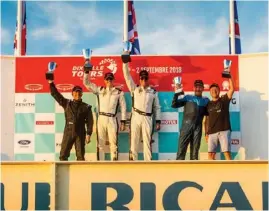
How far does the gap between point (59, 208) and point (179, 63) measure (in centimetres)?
453

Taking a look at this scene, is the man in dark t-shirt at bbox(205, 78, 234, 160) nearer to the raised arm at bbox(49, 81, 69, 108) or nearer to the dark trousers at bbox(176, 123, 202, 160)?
the dark trousers at bbox(176, 123, 202, 160)

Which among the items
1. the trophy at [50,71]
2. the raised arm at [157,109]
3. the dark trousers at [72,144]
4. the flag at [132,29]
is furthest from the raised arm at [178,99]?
the flag at [132,29]

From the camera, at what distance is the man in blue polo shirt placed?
30.9ft

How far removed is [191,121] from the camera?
30.9 ft

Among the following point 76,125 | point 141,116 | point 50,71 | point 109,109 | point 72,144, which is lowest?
point 72,144

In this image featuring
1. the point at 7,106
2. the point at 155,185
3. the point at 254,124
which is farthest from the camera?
the point at 7,106

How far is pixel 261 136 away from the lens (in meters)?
10.3

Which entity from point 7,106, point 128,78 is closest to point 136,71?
point 128,78

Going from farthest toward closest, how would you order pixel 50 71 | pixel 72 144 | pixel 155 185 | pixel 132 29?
1. pixel 132 29
2. pixel 50 71
3. pixel 72 144
4. pixel 155 185

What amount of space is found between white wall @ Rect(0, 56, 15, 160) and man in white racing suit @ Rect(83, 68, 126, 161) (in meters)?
1.66

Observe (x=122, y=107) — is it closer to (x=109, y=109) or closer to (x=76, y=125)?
Result: (x=109, y=109)

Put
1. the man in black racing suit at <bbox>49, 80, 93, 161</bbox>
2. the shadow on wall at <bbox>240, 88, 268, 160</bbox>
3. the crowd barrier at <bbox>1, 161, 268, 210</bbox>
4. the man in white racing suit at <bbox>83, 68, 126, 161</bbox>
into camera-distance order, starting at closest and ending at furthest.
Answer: the crowd barrier at <bbox>1, 161, 268, 210</bbox>, the man in black racing suit at <bbox>49, 80, 93, 161</bbox>, the man in white racing suit at <bbox>83, 68, 126, 161</bbox>, the shadow on wall at <bbox>240, 88, 268, 160</bbox>

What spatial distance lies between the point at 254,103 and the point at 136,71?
2.32 meters

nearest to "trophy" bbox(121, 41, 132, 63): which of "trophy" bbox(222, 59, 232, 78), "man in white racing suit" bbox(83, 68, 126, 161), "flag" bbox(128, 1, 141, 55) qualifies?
"man in white racing suit" bbox(83, 68, 126, 161)
